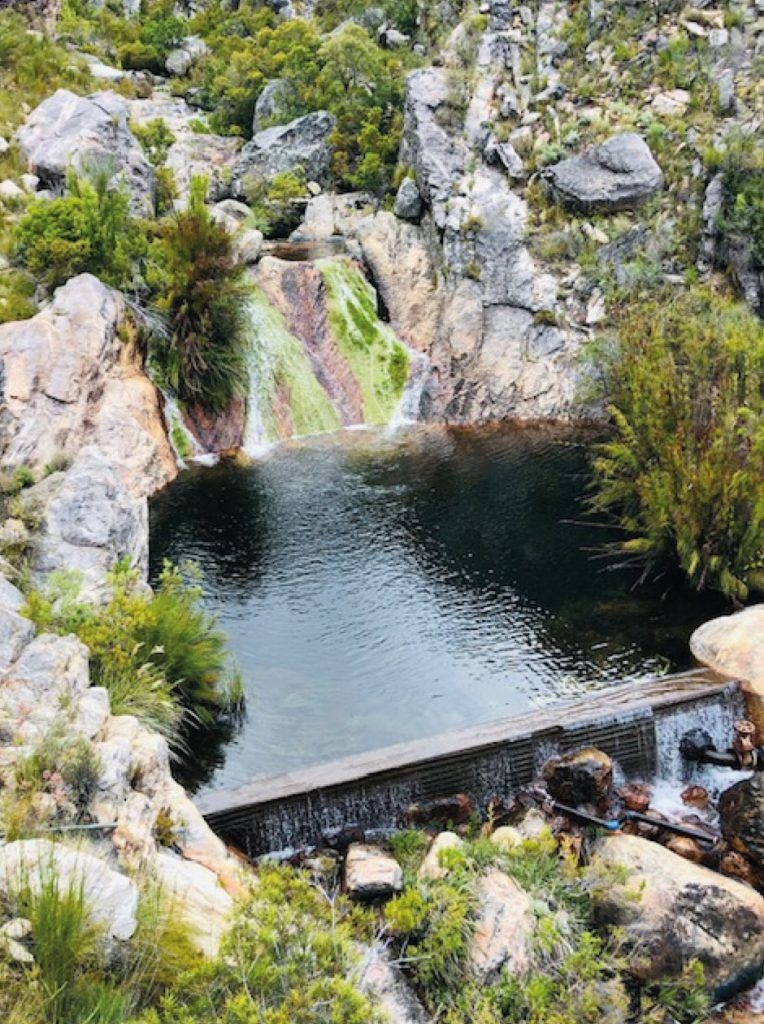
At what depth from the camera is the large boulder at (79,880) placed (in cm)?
426

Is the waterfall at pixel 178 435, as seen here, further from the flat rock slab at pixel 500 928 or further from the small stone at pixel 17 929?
the small stone at pixel 17 929

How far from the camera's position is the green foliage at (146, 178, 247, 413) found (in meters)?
17.4

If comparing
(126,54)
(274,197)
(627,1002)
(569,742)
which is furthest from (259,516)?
(126,54)

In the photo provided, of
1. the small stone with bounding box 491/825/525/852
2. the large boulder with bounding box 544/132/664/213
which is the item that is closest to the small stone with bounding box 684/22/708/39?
the large boulder with bounding box 544/132/664/213

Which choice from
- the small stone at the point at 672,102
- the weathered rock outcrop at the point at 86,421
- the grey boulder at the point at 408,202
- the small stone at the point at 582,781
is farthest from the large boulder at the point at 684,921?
the small stone at the point at 672,102

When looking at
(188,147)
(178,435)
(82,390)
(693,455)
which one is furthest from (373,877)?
(188,147)

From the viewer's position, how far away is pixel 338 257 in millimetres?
22297

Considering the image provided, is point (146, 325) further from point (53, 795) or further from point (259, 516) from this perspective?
point (53, 795)

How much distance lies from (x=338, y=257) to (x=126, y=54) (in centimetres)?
1942

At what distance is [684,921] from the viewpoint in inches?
264

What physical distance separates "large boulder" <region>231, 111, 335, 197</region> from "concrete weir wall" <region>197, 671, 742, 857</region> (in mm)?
21852

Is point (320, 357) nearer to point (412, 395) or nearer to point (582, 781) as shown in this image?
point (412, 395)

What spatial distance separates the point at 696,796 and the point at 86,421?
1148cm

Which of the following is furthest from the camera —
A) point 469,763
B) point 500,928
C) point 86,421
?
point 86,421
